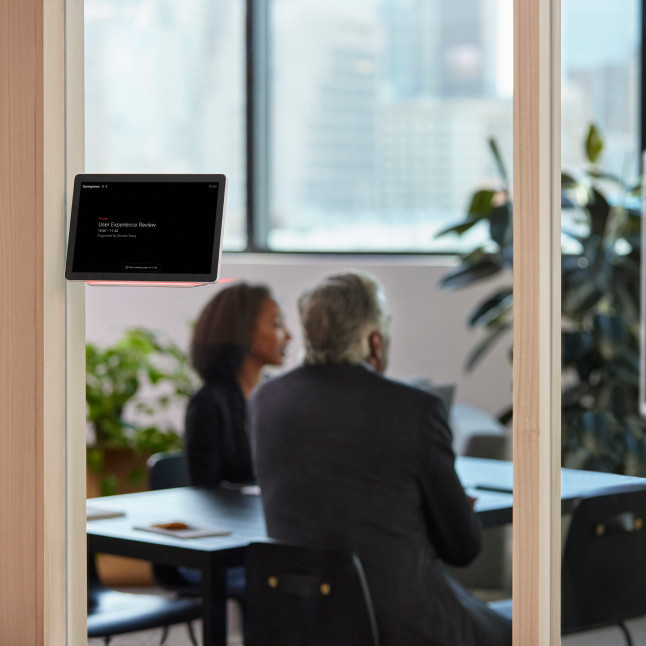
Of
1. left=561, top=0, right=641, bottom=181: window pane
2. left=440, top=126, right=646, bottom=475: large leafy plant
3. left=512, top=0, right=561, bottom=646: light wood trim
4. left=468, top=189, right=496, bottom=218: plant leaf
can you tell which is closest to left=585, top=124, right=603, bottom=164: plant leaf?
left=440, top=126, right=646, bottom=475: large leafy plant

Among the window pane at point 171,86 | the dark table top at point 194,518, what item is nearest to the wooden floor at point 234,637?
the dark table top at point 194,518

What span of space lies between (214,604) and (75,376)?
0.80 m

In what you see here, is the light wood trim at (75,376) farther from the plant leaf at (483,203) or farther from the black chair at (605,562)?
the plant leaf at (483,203)

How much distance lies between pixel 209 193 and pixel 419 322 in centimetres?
352

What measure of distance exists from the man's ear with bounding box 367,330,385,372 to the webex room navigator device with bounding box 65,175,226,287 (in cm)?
70

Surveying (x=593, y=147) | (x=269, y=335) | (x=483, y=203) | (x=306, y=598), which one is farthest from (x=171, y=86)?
(x=306, y=598)

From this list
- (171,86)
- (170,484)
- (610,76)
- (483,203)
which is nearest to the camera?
(170,484)

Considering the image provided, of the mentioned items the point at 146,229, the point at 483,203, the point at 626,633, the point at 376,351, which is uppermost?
the point at 483,203

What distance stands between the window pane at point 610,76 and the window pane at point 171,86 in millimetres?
1786

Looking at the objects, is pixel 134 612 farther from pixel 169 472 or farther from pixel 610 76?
pixel 610 76

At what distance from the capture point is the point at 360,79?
17.6ft

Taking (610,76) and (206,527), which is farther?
(610,76)

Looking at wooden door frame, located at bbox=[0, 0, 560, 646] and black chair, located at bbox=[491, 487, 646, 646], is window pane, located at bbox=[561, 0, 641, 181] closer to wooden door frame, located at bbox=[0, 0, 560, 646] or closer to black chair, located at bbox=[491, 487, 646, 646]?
black chair, located at bbox=[491, 487, 646, 646]

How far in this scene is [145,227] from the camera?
1496mm
